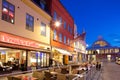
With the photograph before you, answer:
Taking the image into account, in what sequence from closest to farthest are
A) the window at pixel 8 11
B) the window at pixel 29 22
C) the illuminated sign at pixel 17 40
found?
1. the illuminated sign at pixel 17 40
2. the window at pixel 8 11
3. the window at pixel 29 22

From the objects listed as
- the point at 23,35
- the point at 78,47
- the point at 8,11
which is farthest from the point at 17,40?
the point at 78,47

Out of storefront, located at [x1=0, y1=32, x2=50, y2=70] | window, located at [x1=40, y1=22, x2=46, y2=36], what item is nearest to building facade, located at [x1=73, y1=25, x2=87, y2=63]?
window, located at [x1=40, y1=22, x2=46, y2=36]

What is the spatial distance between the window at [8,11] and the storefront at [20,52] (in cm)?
149

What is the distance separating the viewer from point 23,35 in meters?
21.0

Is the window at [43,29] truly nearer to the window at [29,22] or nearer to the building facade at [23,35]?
the building facade at [23,35]

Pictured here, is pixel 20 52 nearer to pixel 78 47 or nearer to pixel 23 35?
pixel 23 35

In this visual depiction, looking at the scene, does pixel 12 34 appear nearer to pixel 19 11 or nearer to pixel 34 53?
pixel 19 11

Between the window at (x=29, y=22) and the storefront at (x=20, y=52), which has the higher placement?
the window at (x=29, y=22)

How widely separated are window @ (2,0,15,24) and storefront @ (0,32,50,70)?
149 cm

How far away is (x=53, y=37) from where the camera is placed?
101 feet

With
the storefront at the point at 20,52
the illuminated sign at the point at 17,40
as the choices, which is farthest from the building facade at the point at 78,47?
the illuminated sign at the point at 17,40

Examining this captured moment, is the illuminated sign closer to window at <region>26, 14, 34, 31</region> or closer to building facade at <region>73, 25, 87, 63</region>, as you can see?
window at <region>26, 14, 34, 31</region>

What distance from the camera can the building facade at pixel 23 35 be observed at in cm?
1800

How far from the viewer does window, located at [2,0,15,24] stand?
17.6m
